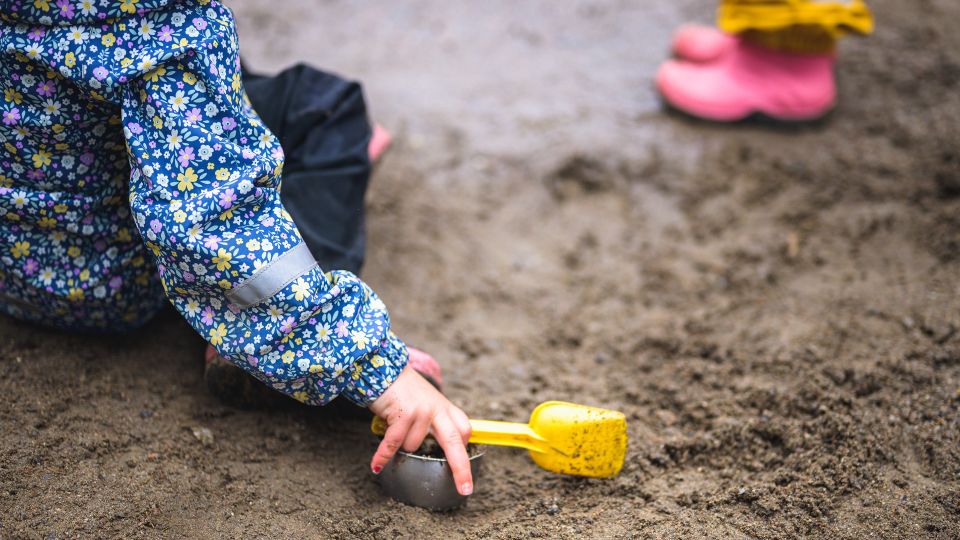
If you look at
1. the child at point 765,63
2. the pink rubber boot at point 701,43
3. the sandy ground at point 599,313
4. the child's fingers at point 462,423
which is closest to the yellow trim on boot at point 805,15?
the child at point 765,63

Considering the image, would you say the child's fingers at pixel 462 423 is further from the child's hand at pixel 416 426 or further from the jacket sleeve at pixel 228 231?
the jacket sleeve at pixel 228 231

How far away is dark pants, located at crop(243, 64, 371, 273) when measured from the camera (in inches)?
48.1

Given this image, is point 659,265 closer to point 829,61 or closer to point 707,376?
point 707,376

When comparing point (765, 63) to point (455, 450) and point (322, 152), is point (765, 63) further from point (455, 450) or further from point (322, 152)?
point (455, 450)

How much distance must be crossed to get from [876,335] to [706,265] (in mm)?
379

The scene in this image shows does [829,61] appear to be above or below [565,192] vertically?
above

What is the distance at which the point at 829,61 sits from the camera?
1.92 m

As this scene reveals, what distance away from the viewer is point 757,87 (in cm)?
193

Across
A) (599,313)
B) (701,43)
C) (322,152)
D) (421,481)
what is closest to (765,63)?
(701,43)

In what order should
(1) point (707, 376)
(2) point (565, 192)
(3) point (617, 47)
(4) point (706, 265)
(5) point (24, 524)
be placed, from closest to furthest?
(5) point (24, 524) < (1) point (707, 376) < (4) point (706, 265) < (2) point (565, 192) < (3) point (617, 47)

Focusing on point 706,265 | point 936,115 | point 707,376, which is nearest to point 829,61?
point 936,115

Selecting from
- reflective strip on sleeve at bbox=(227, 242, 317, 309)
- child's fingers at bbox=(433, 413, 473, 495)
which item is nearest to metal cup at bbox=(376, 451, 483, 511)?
child's fingers at bbox=(433, 413, 473, 495)

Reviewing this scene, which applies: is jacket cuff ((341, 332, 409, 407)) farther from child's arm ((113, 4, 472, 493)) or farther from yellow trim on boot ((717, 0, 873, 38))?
yellow trim on boot ((717, 0, 873, 38))

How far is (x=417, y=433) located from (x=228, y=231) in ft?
1.12
